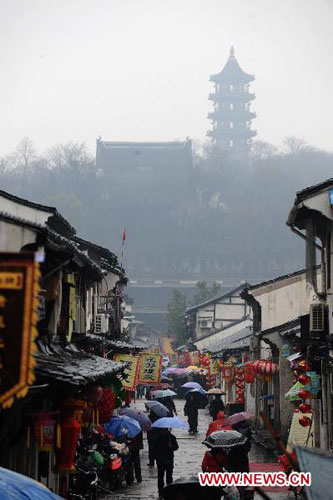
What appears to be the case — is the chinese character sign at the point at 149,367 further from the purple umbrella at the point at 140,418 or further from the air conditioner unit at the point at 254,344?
the purple umbrella at the point at 140,418

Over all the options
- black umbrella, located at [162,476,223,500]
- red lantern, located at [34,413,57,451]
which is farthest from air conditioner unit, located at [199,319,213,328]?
red lantern, located at [34,413,57,451]

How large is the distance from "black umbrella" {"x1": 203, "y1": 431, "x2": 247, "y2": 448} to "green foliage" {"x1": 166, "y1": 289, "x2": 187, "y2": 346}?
2409 inches

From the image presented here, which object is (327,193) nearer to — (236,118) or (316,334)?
(316,334)

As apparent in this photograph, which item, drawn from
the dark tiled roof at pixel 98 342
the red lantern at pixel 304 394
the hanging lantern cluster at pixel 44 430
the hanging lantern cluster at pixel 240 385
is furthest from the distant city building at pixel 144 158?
the hanging lantern cluster at pixel 44 430

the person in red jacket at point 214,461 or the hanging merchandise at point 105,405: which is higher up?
the hanging merchandise at point 105,405

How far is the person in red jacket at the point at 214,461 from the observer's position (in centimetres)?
1673

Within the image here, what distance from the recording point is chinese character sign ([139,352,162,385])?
3909cm

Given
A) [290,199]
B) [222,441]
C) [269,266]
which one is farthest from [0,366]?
[290,199]

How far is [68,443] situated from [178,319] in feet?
222

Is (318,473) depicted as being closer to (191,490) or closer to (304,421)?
(191,490)

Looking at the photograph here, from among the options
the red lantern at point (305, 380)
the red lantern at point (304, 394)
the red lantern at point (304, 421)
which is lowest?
the red lantern at point (304, 421)

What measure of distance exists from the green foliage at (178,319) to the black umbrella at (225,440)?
201ft

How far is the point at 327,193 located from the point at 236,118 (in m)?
168

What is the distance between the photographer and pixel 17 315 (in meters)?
6.69
